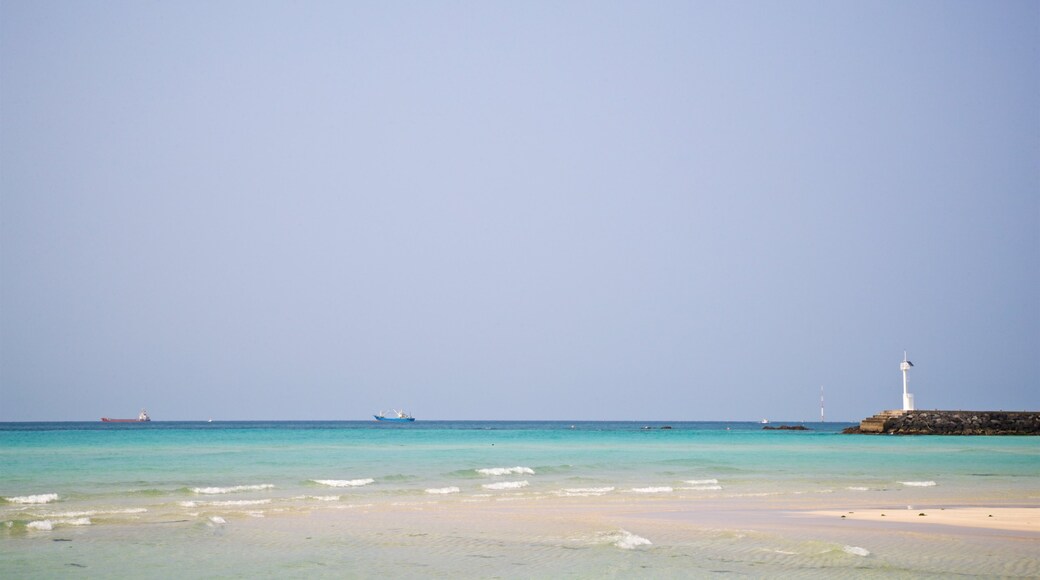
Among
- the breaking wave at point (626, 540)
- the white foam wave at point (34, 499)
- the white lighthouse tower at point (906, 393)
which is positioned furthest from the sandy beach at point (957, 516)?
the white lighthouse tower at point (906, 393)

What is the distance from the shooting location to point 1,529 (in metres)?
17.0

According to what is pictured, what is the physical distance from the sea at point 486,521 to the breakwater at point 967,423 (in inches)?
1994

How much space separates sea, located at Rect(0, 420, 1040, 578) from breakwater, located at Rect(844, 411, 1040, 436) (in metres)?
50.7

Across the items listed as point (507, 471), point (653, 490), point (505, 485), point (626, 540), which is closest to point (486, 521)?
point (626, 540)

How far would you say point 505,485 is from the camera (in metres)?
29.4

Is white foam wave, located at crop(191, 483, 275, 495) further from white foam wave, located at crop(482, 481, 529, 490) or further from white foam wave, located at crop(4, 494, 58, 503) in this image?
white foam wave, located at crop(482, 481, 529, 490)

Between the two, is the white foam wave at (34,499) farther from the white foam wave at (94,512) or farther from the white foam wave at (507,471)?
the white foam wave at (507,471)

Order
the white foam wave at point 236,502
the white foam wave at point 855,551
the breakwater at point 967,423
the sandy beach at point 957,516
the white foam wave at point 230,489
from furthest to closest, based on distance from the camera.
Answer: the breakwater at point 967,423 → the white foam wave at point 230,489 → the white foam wave at point 236,502 → the sandy beach at point 957,516 → the white foam wave at point 855,551

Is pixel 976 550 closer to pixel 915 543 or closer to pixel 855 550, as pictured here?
pixel 915 543

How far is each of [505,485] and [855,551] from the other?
16.1 meters

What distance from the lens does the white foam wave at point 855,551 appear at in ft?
47.2

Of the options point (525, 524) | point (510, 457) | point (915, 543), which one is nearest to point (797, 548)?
point (915, 543)

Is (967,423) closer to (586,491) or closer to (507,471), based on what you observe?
(507,471)

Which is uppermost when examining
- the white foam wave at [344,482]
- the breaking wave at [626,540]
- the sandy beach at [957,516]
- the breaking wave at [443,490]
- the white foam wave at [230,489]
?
the breaking wave at [626,540]
